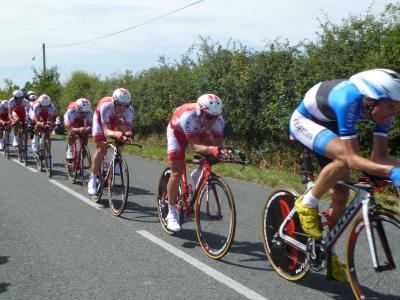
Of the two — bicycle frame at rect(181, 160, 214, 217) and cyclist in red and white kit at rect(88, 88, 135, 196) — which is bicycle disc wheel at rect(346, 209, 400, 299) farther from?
cyclist in red and white kit at rect(88, 88, 135, 196)

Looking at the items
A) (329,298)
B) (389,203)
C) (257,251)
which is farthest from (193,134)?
(389,203)

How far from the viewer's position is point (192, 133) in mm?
5473

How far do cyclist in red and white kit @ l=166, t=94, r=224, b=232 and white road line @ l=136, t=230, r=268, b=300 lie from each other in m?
0.28

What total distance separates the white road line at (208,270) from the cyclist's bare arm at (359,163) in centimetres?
141

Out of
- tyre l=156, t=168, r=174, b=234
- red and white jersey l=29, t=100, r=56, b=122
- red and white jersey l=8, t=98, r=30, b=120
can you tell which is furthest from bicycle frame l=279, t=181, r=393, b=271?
red and white jersey l=8, t=98, r=30, b=120

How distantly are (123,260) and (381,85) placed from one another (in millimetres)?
3163

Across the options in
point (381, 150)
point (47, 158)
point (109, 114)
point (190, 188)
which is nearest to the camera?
point (381, 150)

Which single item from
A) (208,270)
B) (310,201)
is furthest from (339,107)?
(208,270)

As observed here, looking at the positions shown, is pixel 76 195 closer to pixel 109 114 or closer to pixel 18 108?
pixel 109 114

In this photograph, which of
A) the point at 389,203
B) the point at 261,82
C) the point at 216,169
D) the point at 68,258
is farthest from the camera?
the point at 261,82

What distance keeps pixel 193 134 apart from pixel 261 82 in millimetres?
9276

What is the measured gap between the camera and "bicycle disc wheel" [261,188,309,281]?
441 centimetres

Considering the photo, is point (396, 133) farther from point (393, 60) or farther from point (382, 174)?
point (382, 174)

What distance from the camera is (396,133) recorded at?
31.8 ft
